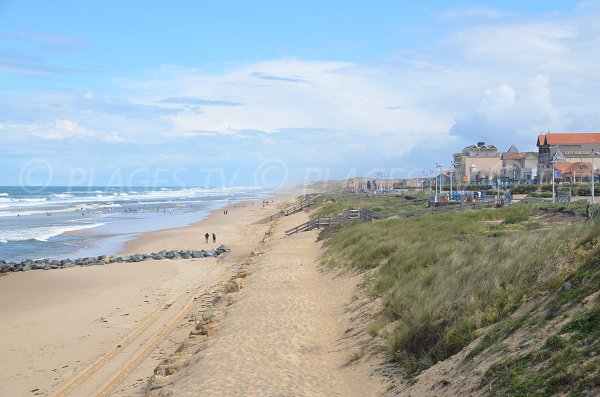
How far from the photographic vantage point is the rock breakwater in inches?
1072

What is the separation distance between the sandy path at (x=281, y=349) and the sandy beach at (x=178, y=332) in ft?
0.08

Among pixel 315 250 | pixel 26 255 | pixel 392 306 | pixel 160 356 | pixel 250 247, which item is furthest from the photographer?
pixel 250 247

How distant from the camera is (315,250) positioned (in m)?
26.8

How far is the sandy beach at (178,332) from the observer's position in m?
9.49

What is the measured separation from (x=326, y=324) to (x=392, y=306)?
2.21 metres

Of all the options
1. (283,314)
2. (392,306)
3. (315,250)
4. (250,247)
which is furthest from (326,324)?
(250,247)

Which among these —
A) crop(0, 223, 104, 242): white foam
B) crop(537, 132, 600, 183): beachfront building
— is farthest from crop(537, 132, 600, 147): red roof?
crop(0, 223, 104, 242): white foam

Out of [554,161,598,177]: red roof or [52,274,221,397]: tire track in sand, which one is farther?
[554,161,598,177]: red roof

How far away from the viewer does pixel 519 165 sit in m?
88.6

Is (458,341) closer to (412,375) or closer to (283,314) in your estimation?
(412,375)

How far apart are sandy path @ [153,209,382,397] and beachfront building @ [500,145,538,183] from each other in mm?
69996

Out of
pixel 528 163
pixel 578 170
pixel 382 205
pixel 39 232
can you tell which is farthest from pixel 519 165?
pixel 39 232

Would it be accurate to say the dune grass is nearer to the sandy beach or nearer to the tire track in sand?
the sandy beach

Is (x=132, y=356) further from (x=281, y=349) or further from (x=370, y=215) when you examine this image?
(x=370, y=215)
